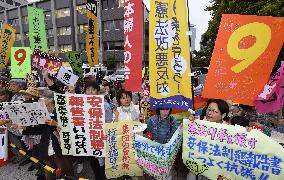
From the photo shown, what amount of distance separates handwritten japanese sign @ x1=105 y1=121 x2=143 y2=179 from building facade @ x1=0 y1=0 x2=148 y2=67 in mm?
34681

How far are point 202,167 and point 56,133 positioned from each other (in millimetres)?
2540

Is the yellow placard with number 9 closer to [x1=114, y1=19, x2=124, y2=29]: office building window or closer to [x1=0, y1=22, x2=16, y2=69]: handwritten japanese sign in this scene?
[x1=0, y1=22, x2=16, y2=69]: handwritten japanese sign

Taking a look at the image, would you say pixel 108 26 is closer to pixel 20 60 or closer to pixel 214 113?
pixel 20 60

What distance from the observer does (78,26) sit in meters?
45.9

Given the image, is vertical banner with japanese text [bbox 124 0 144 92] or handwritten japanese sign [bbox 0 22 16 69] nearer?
vertical banner with japanese text [bbox 124 0 144 92]

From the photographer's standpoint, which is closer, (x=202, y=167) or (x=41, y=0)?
(x=202, y=167)

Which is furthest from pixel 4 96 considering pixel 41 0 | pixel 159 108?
pixel 41 0

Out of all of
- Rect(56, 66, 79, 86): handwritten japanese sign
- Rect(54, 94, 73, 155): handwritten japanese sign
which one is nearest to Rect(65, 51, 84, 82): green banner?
Rect(56, 66, 79, 86): handwritten japanese sign

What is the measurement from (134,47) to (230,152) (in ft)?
9.69

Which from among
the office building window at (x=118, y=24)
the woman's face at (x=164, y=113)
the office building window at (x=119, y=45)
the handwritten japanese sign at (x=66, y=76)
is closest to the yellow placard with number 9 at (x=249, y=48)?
the woman's face at (x=164, y=113)

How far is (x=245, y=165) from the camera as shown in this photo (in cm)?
336

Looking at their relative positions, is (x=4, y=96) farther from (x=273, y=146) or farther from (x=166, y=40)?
(x=273, y=146)

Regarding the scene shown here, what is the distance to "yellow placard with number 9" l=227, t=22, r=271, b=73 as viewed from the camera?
4.69 m

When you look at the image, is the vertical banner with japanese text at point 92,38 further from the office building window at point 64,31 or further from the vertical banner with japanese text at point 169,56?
the office building window at point 64,31
